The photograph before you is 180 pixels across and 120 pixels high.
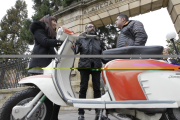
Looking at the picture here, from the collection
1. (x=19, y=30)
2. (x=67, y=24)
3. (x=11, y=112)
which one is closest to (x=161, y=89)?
(x=11, y=112)

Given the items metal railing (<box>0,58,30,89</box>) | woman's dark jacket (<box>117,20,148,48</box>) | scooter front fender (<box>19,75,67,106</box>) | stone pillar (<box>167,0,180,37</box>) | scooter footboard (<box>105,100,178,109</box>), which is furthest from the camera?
metal railing (<box>0,58,30,89</box>)

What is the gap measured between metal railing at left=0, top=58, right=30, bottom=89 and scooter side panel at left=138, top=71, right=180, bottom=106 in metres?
5.10

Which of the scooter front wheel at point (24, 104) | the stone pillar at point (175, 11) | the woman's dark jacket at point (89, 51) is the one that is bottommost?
the scooter front wheel at point (24, 104)

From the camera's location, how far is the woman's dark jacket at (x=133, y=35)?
1638mm

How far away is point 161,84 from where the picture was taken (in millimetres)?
1198

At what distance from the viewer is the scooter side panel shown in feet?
3.89

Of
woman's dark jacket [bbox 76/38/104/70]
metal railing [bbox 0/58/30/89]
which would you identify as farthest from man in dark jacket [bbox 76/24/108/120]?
metal railing [bbox 0/58/30/89]

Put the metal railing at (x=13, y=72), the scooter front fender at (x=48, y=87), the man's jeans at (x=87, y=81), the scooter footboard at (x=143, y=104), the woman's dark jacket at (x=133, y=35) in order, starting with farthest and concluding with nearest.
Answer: the metal railing at (x=13, y=72)
the man's jeans at (x=87, y=81)
the woman's dark jacket at (x=133, y=35)
the scooter front fender at (x=48, y=87)
the scooter footboard at (x=143, y=104)

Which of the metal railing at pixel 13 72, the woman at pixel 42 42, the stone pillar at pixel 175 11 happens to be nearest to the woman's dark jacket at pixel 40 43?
the woman at pixel 42 42

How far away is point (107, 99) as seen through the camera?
1309 mm

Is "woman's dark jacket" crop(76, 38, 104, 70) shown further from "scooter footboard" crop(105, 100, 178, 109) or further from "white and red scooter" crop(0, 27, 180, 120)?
"scooter footboard" crop(105, 100, 178, 109)

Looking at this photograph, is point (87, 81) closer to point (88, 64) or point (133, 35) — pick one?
point (88, 64)

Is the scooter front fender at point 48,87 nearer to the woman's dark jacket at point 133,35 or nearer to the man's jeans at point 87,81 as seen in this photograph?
the man's jeans at point 87,81

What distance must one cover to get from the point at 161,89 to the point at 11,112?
1526 millimetres
